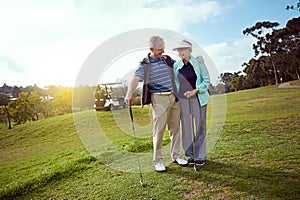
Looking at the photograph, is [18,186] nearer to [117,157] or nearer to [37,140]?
[117,157]

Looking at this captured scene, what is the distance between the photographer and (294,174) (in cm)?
301

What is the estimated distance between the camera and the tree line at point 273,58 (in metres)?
29.5

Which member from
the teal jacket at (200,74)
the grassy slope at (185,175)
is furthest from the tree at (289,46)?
the teal jacket at (200,74)

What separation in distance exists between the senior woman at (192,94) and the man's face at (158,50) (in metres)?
0.25

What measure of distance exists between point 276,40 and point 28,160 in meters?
33.1

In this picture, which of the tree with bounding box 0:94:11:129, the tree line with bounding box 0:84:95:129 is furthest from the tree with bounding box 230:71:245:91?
the tree with bounding box 0:94:11:129

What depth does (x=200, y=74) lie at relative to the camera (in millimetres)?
3541

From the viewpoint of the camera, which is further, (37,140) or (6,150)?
(37,140)

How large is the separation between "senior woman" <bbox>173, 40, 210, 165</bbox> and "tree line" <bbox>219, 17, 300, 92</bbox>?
24.9 meters

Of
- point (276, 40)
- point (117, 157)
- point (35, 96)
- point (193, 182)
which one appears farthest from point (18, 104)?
point (276, 40)

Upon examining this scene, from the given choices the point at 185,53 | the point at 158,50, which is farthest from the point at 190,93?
the point at 158,50

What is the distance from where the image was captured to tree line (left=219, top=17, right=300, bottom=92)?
2946 cm

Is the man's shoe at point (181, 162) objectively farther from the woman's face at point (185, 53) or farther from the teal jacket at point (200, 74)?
the woman's face at point (185, 53)

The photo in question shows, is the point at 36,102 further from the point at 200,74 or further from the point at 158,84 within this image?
the point at 200,74
